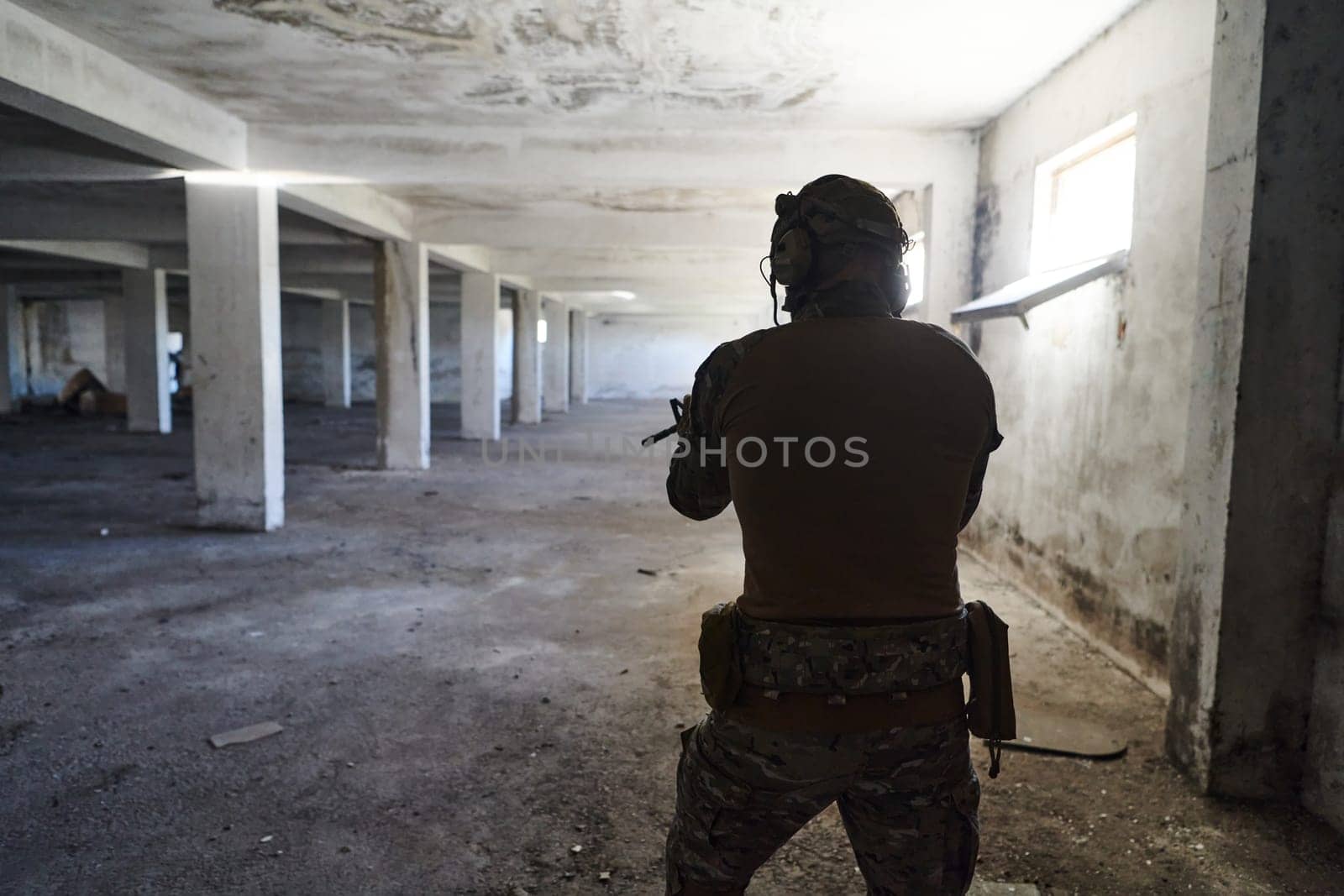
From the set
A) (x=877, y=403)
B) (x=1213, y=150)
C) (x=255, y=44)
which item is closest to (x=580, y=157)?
(x=255, y=44)

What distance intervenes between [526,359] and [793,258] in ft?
53.6

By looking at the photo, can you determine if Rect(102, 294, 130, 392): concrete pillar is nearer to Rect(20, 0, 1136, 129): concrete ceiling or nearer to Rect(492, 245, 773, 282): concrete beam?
Rect(492, 245, 773, 282): concrete beam

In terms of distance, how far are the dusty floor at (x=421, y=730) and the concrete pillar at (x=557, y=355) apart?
14517mm

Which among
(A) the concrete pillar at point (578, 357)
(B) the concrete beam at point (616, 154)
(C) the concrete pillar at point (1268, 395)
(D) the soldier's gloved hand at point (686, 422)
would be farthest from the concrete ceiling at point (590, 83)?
(A) the concrete pillar at point (578, 357)

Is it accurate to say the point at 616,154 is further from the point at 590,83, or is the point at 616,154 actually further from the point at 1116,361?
the point at 1116,361

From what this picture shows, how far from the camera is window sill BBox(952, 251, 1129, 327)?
4297 mm

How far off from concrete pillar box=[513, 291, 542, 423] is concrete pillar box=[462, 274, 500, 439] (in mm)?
3427

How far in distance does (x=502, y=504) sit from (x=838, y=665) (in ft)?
24.0

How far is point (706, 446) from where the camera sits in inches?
65.6

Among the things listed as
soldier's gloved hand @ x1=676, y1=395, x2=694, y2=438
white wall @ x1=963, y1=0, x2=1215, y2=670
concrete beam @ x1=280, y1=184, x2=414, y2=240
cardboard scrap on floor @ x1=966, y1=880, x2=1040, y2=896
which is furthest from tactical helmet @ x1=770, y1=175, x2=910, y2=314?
concrete beam @ x1=280, y1=184, x2=414, y2=240

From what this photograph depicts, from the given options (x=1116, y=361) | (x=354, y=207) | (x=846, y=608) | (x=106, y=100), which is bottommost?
(x=846, y=608)

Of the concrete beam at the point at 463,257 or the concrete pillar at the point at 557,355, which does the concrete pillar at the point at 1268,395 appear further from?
the concrete pillar at the point at 557,355

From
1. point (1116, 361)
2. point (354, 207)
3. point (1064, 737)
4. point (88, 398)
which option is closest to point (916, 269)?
point (1116, 361)

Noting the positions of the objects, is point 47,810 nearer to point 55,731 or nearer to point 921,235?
point 55,731
